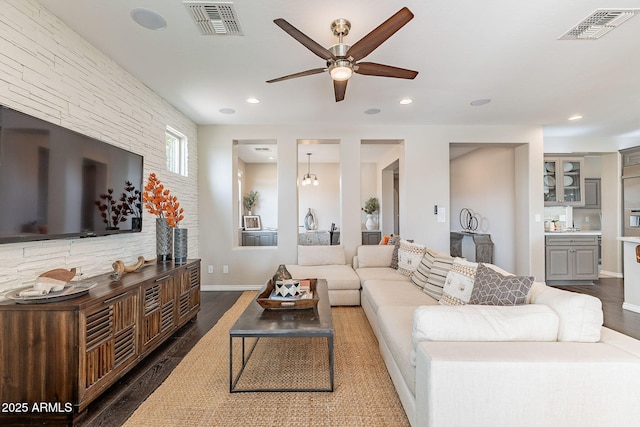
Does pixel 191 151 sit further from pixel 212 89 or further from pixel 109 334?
pixel 109 334

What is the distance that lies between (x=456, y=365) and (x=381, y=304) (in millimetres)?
1390

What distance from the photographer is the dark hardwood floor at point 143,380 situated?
1.83 metres

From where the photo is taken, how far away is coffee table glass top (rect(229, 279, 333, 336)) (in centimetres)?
196

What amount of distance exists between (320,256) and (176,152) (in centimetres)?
269

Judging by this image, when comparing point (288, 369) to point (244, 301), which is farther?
point (244, 301)

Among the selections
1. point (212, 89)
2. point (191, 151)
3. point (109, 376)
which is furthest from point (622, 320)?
point (191, 151)

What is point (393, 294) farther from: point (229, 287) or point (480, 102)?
point (229, 287)

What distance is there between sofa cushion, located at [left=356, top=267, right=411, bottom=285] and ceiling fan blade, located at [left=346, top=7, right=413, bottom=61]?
2.48 m

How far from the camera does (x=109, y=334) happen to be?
78.5 inches

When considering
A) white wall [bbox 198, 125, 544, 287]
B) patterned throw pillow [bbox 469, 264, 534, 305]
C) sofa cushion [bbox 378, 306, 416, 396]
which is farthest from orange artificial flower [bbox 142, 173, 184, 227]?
patterned throw pillow [bbox 469, 264, 534, 305]

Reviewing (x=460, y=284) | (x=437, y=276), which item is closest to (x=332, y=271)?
(x=437, y=276)

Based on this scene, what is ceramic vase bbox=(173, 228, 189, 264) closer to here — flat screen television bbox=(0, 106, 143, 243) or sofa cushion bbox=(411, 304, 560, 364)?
flat screen television bbox=(0, 106, 143, 243)

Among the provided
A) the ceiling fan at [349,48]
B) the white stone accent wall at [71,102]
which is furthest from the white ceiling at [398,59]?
the ceiling fan at [349,48]

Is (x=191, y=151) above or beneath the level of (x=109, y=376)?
above
